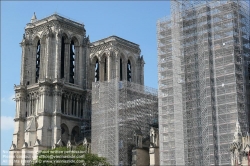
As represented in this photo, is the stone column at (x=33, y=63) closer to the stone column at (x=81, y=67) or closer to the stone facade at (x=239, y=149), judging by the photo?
the stone column at (x=81, y=67)

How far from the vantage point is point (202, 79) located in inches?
2557

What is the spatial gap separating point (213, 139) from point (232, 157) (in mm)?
3537

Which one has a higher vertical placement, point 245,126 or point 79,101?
point 79,101

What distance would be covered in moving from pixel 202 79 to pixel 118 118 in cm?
1896

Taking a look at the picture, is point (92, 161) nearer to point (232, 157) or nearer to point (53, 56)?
point (232, 157)

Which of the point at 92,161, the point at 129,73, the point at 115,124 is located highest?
the point at 129,73

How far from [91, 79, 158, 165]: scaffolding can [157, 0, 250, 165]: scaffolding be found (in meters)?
11.6

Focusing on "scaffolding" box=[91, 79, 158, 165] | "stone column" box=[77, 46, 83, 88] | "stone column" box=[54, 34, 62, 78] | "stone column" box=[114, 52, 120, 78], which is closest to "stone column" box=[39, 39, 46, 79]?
"stone column" box=[54, 34, 62, 78]

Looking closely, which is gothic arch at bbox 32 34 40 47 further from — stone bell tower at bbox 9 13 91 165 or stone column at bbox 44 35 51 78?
stone column at bbox 44 35 51 78

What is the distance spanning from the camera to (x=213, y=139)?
6122 cm

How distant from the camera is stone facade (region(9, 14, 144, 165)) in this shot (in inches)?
3558

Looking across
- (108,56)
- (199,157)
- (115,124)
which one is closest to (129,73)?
(108,56)

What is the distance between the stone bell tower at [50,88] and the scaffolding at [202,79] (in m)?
27.3

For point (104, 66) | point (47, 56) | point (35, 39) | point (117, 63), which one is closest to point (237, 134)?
point (117, 63)
